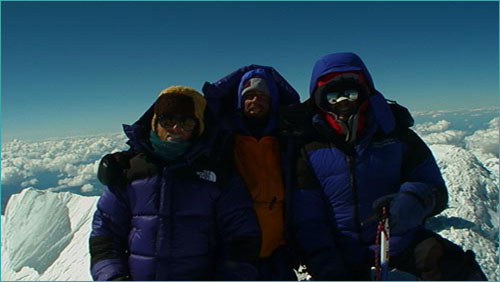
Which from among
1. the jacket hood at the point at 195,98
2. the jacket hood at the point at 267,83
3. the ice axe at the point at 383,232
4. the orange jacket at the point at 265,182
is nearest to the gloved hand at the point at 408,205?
the ice axe at the point at 383,232

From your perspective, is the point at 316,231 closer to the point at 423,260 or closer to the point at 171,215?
the point at 423,260

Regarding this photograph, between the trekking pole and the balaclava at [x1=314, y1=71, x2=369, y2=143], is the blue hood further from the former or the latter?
the trekking pole

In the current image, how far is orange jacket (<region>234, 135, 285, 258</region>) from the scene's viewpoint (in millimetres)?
4004

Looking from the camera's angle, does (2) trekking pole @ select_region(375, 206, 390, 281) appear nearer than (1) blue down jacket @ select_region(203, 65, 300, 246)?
Yes

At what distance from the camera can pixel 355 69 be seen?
4.24m

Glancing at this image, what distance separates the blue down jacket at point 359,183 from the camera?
13.0 ft

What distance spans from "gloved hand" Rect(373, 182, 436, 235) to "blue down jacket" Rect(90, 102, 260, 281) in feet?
5.13

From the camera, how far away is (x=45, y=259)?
73.4 ft

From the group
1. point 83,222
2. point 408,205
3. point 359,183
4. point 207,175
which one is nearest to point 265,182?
point 207,175

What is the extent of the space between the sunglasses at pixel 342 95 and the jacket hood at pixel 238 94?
77 centimetres

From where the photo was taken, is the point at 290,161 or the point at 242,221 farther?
the point at 290,161

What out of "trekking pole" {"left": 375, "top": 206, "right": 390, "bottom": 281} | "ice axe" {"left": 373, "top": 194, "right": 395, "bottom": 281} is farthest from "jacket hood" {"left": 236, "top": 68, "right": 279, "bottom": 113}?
"trekking pole" {"left": 375, "top": 206, "right": 390, "bottom": 281}

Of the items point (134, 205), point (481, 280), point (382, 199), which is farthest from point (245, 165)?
point (481, 280)

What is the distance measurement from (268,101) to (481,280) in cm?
331
